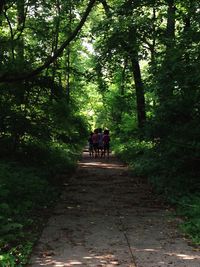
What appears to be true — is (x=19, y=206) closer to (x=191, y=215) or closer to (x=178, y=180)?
(x=191, y=215)

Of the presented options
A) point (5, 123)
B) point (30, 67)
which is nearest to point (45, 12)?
point (30, 67)

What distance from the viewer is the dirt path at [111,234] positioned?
6.54 meters

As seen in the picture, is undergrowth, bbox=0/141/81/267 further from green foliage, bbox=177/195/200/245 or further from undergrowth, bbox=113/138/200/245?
undergrowth, bbox=113/138/200/245

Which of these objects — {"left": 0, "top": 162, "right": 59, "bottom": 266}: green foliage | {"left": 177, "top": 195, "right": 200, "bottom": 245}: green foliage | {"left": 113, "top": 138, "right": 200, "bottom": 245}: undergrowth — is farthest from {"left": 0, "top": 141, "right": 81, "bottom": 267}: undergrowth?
{"left": 113, "top": 138, "right": 200, "bottom": 245}: undergrowth

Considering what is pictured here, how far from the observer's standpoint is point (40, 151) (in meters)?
17.3

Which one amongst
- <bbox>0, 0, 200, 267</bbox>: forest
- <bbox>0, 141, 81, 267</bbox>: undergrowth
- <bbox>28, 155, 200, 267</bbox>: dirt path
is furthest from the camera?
<bbox>0, 0, 200, 267</bbox>: forest

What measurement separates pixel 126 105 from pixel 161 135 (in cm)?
1968

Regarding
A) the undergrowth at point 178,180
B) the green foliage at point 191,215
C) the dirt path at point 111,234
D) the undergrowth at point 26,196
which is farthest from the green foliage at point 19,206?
the undergrowth at point 178,180

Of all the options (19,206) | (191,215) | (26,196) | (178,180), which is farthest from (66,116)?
(191,215)

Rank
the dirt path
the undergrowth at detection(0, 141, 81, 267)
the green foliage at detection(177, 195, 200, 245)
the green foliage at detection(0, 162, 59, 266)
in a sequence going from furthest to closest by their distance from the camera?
the green foliage at detection(177, 195, 200, 245) < the undergrowth at detection(0, 141, 81, 267) < the green foliage at detection(0, 162, 59, 266) < the dirt path

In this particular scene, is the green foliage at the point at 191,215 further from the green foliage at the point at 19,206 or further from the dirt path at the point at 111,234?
the green foliage at the point at 19,206

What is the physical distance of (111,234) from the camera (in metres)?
8.09

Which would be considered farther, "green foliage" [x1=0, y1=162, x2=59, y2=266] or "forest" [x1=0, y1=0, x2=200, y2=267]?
Result: "forest" [x1=0, y1=0, x2=200, y2=267]

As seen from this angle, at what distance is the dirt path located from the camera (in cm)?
654
